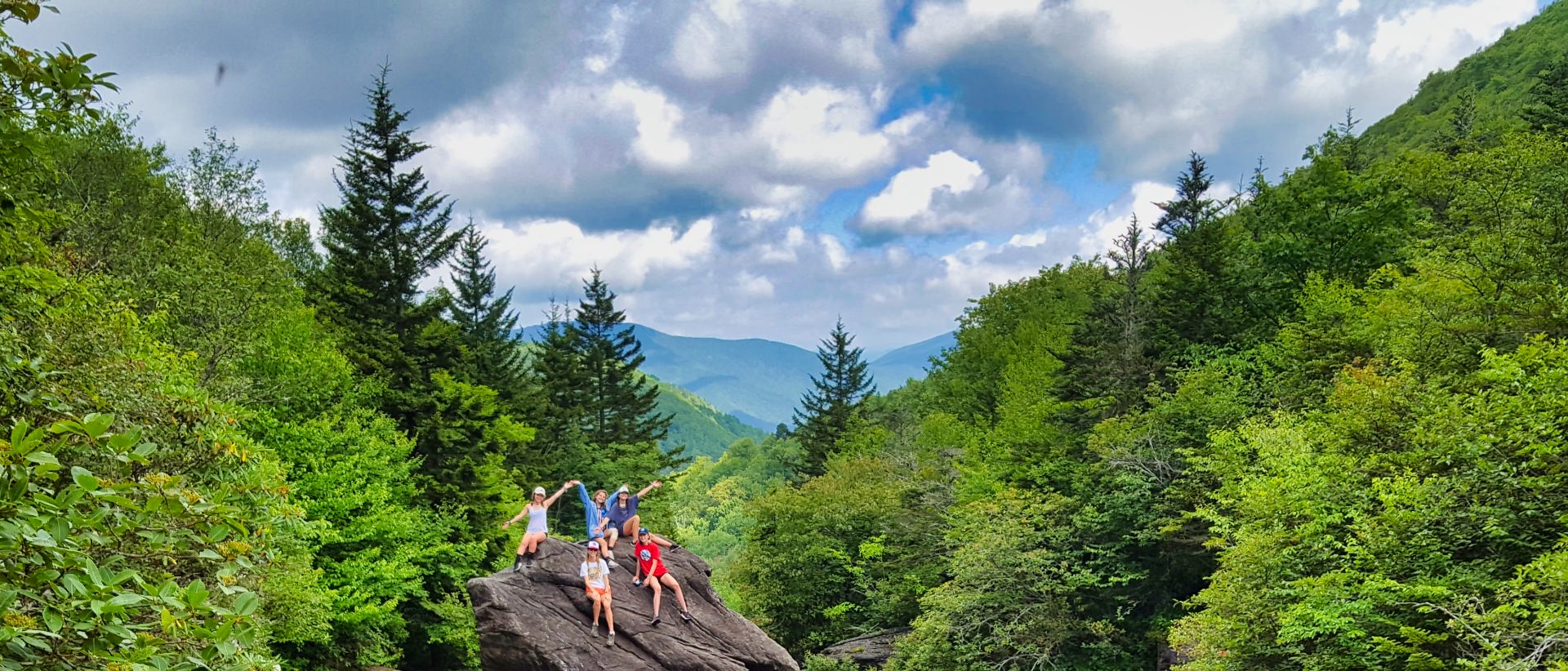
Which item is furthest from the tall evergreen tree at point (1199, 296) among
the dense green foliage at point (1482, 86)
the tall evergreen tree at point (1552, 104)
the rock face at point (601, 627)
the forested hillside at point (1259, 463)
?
the dense green foliage at point (1482, 86)

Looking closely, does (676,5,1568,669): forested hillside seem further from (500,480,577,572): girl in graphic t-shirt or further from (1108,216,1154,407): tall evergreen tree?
(500,480,577,572): girl in graphic t-shirt

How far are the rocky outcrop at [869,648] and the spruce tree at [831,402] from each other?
1937 centimetres

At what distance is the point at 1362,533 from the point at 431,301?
24080 millimetres

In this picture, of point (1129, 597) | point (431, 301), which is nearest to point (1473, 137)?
point (1129, 597)

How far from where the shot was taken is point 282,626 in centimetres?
1429

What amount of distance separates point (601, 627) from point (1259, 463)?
563 inches

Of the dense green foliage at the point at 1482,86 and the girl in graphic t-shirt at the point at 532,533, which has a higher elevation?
the dense green foliage at the point at 1482,86

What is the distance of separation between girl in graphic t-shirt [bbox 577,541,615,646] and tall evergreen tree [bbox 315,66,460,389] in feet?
40.3

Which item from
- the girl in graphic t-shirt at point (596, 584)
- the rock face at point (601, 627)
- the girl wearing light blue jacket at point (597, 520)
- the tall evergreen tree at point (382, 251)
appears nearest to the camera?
the rock face at point (601, 627)

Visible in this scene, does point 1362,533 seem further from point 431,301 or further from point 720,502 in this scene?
point 720,502

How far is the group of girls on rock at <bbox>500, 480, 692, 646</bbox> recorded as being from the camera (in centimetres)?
1345

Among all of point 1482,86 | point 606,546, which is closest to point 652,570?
point 606,546

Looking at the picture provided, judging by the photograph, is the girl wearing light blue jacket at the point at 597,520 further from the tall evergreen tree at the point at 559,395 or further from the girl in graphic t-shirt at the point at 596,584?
the tall evergreen tree at the point at 559,395

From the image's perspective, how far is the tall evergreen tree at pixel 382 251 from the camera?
22.6m
